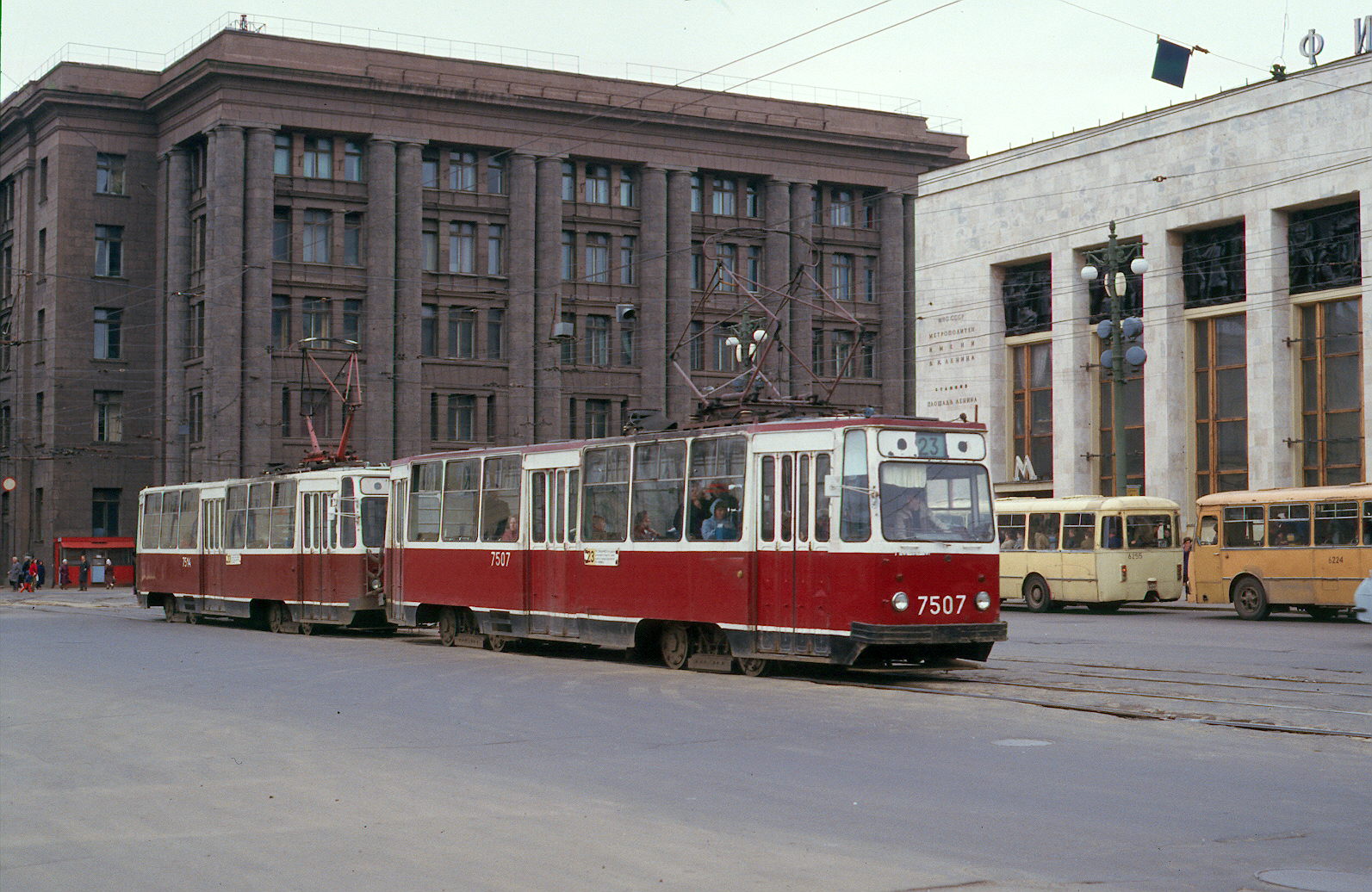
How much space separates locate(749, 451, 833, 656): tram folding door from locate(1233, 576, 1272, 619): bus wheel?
16352mm

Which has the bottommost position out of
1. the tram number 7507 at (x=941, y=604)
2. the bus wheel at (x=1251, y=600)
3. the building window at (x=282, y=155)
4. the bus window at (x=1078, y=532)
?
the bus wheel at (x=1251, y=600)

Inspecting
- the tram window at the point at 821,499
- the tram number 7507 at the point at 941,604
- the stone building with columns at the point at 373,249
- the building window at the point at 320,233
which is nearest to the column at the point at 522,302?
the stone building with columns at the point at 373,249

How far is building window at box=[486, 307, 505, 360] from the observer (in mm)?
68312

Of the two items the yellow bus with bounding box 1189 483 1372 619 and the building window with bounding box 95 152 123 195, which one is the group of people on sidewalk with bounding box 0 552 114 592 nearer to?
the building window with bounding box 95 152 123 195

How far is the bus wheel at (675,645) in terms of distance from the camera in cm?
1936

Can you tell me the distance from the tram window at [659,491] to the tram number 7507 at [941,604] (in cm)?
358

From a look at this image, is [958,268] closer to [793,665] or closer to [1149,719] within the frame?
[793,665]

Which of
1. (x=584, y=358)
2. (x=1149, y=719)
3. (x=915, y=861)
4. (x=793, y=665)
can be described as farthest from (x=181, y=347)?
(x=915, y=861)

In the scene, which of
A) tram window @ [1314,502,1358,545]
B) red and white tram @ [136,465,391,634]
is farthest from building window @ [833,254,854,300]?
tram window @ [1314,502,1358,545]

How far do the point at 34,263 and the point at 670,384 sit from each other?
27.9 metres

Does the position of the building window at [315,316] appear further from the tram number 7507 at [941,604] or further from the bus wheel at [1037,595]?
the tram number 7507 at [941,604]

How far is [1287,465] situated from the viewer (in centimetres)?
4369

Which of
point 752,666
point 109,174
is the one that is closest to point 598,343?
point 109,174

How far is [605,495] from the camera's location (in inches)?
827
